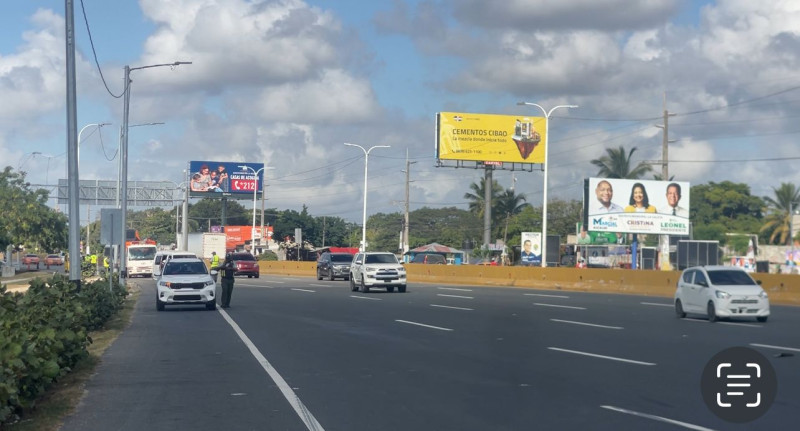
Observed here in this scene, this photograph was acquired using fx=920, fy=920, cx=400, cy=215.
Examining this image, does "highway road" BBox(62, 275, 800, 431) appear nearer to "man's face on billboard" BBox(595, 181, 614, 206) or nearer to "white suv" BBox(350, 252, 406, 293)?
"white suv" BBox(350, 252, 406, 293)

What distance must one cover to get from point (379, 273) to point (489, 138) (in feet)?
112

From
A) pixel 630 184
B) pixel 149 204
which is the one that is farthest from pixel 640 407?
pixel 149 204

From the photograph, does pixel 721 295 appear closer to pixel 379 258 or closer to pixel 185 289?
pixel 185 289

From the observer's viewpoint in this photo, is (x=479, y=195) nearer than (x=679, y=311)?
No

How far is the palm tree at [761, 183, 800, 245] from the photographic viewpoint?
81500 mm

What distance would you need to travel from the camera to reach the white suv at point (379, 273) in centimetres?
4053

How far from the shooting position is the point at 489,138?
72.6 meters

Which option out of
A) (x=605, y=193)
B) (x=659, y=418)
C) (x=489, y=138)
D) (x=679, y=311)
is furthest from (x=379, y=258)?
(x=489, y=138)

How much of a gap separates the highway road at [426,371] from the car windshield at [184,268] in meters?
3.42

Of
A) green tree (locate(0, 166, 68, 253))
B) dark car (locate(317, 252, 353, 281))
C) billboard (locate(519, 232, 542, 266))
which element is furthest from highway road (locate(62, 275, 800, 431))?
green tree (locate(0, 166, 68, 253))

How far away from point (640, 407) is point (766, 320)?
15.2 meters

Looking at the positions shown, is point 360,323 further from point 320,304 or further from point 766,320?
point 766,320

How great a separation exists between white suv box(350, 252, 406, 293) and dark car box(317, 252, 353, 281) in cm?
1530

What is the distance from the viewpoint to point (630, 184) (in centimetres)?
6022
